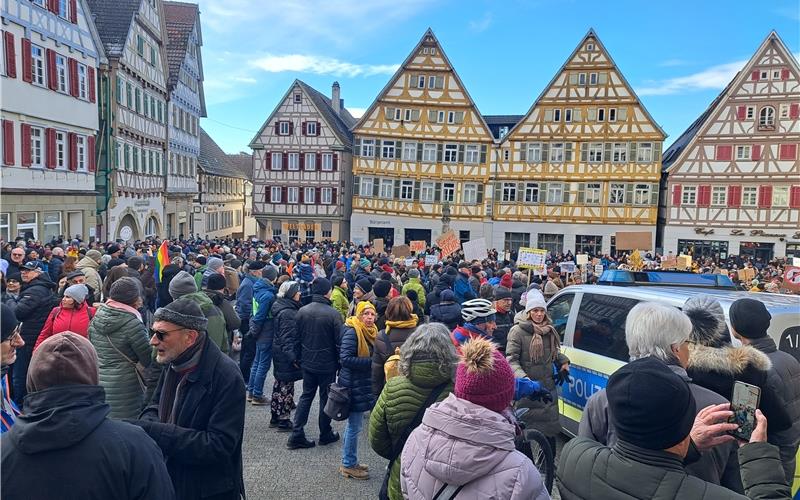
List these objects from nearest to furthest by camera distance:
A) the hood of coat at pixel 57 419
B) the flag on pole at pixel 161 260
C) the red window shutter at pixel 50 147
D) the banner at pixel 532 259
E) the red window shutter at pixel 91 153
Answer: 1. the hood of coat at pixel 57 419
2. the flag on pole at pixel 161 260
3. the banner at pixel 532 259
4. the red window shutter at pixel 50 147
5. the red window shutter at pixel 91 153

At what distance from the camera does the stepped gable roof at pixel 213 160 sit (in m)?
41.8

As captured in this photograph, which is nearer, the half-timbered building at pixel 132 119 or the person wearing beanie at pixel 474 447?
the person wearing beanie at pixel 474 447

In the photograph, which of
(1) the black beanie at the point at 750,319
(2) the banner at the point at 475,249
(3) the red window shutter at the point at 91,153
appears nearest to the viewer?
(1) the black beanie at the point at 750,319

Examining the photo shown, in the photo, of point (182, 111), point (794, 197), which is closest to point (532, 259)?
point (794, 197)

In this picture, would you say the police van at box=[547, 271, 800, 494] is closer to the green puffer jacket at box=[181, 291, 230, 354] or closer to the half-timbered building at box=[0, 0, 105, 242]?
the green puffer jacket at box=[181, 291, 230, 354]

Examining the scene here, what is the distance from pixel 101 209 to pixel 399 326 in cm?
2361

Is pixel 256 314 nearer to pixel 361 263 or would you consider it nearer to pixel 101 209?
pixel 361 263

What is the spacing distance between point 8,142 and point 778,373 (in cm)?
2140

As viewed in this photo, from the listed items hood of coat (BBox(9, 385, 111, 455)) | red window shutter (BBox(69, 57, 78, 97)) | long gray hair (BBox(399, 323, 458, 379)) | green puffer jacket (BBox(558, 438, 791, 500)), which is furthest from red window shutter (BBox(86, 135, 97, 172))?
green puffer jacket (BBox(558, 438, 791, 500))

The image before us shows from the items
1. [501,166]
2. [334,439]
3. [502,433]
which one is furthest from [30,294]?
[501,166]

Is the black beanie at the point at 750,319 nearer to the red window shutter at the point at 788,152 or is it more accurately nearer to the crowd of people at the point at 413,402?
the crowd of people at the point at 413,402

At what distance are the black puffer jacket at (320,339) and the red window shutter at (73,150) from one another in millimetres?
20294

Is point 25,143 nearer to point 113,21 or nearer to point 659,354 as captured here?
point 113,21

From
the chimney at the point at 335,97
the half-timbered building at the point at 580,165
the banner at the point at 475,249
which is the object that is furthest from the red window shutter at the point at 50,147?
the chimney at the point at 335,97
